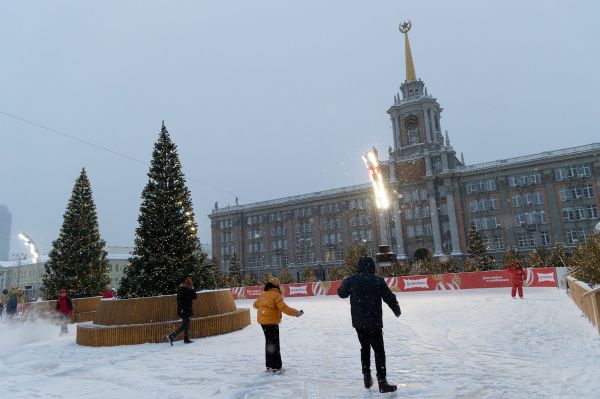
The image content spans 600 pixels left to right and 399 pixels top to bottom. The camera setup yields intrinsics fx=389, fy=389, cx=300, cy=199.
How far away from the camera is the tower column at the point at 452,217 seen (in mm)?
61272

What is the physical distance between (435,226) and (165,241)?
57441 mm

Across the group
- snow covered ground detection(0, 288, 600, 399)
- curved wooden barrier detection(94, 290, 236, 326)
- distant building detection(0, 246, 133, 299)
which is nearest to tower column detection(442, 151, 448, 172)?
snow covered ground detection(0, 288, 600, 399)

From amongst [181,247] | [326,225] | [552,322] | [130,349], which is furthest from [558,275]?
[326,225]

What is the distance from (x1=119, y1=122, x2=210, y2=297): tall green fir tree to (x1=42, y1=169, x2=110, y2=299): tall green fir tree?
383 inches

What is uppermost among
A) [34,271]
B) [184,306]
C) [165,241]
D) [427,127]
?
[427,127]

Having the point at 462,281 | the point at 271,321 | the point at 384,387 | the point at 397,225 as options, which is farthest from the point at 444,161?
the point at 384,387

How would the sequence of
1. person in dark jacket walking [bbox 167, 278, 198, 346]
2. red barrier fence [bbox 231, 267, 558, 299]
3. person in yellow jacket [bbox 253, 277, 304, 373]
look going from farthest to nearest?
red barrier fence [bbox 231, 267, 558, 299] < person in dark jacket walking [bbox 167, 278, 198, 346] < person in yellow jacket [bbox 253, 277, 304, 373]

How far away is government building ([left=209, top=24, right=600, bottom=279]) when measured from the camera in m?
57.2

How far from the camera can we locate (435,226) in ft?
209

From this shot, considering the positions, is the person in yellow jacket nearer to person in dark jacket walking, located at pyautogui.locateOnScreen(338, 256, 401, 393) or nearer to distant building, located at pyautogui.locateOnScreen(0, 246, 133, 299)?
person in dark jacket walking, located at pyautogui.locateOnScreen(338, 256, 401, 393)

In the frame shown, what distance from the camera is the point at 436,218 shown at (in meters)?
64.1

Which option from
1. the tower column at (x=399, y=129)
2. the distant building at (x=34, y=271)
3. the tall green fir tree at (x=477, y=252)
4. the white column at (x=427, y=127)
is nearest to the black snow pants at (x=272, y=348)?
the tall green fir tree at (x=477, y=252)

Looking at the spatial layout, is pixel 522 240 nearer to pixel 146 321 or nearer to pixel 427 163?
pixel 427 163

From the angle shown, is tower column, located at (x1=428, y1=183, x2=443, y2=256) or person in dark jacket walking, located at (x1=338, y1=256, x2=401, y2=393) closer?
person in dark jacket walking, located at (x1=338, y1=256, x2=401, y2=393)
